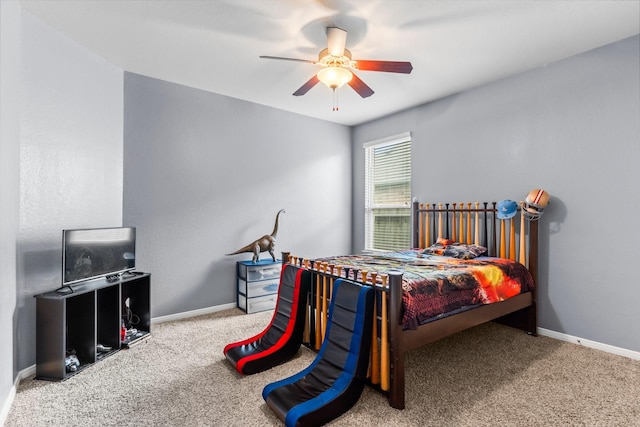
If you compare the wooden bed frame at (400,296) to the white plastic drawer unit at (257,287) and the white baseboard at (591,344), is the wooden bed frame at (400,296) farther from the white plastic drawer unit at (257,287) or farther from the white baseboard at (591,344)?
the white plastic drawer unit at (257,287)

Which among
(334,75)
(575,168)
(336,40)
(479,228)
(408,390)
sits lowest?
(408,390)

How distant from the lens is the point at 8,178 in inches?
81.4

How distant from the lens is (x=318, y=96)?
4016mm

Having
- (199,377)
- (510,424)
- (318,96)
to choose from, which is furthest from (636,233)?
(199,377)

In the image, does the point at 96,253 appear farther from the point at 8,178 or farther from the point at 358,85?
the point at 358,85

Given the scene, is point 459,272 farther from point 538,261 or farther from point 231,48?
point 231,48

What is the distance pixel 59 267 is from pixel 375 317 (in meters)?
2.60

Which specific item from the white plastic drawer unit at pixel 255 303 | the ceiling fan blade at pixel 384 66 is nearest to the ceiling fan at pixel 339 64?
the ceiling fan blade at pixel 384 66

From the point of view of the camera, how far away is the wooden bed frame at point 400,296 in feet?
6.60

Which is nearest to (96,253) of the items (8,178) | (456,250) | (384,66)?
(8,178)

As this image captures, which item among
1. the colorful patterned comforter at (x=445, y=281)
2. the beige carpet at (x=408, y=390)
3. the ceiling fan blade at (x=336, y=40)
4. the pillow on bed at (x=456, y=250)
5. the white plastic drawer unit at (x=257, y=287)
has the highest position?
the ceiling fan blade at (x=336, y=40)

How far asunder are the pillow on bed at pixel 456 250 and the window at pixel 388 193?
0.85m

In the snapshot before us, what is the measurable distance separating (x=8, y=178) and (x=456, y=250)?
3783mm

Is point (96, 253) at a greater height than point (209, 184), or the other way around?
point (209, 184)
